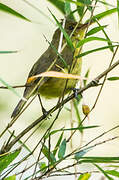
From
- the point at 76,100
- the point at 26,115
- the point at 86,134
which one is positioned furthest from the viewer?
the point at 86,134

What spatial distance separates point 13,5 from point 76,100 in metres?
2.13

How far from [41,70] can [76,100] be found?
0.43 metres

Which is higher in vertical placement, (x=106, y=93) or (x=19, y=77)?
(x=106, y=93)

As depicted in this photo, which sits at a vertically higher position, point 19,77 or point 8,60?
point 8,60

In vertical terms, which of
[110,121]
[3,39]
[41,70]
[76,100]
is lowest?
[76,100]

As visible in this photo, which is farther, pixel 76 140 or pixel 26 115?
pixel 76 140

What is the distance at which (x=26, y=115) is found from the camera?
342 centimetres

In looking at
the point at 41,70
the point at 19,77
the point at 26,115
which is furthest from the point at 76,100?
the point at 19,77

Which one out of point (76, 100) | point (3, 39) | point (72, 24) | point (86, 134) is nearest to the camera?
point (76, 100)

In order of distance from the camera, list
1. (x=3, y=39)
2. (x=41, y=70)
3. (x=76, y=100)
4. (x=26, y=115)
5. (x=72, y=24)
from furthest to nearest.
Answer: (x=3, y=39) → (x=26, y=115) → (x=72, y=24) → (x=41, y=70) → (x=76, y=100)

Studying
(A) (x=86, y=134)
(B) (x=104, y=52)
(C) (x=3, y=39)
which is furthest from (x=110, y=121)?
(C) (x=3, y=39)

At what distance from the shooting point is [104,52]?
4680 millimetres

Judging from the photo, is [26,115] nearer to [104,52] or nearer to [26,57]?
[26,57]

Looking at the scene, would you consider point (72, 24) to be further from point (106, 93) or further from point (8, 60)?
point (106, 93)
